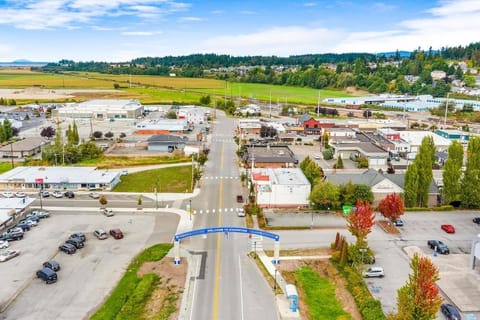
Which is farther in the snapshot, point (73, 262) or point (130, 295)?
point (73, 262)

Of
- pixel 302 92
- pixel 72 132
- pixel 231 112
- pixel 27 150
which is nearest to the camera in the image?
pixel 27 150

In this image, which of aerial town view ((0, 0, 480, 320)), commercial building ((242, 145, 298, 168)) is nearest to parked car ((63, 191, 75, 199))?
aerial town view ((0, 0, 480, 320))

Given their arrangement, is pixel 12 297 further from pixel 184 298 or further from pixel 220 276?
pixel 220 276

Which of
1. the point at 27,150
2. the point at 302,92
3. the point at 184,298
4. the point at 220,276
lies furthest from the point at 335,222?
the point at 302,92

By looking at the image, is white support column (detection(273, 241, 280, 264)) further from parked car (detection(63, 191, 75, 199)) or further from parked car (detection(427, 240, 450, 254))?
parked car (detection(63, 191, 75, 199))

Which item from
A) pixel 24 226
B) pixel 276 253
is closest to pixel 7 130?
pixel 24 226

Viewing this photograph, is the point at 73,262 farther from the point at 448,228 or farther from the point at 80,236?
the point at 448,228
